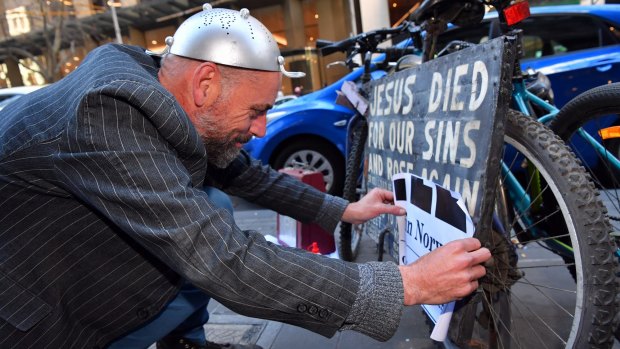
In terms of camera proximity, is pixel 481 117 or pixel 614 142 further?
pixel 614 142

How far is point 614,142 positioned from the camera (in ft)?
6.22

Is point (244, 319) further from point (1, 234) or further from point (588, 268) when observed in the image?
point (588, 268)

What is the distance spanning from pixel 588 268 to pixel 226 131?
→ 108cm

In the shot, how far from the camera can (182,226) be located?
978 mm

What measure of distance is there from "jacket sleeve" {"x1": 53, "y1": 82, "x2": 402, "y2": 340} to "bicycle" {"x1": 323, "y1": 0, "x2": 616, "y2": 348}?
43 cm

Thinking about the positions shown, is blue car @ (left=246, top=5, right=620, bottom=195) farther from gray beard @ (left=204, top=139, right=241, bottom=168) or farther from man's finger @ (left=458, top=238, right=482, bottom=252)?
man's finger @ (left=458, top=238, right=482, bottom=252)

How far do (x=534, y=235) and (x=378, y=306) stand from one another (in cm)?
121

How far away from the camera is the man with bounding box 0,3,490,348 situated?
39.1 inches

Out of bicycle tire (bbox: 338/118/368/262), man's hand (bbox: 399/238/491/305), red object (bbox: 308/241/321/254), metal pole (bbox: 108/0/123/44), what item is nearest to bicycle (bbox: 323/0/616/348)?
man's hand (bbox: 399/238/491/305)

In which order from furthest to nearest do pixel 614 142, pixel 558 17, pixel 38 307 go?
1. pixel 558 17
2. pixel 614 142
3. pixel 38 307

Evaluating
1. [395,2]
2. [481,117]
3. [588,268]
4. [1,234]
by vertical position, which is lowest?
[588,268]

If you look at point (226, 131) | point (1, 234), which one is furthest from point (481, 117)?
point (1, 234)

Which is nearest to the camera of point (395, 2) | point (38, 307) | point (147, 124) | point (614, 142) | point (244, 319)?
point (147, 124)

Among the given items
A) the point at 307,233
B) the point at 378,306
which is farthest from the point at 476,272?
the point at 307,233
